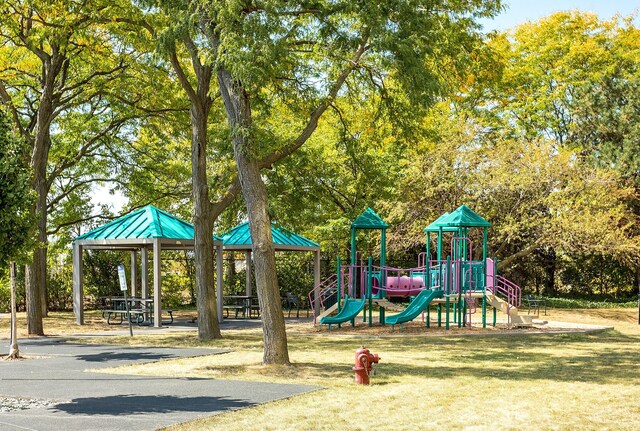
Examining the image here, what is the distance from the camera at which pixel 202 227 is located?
20.0 m

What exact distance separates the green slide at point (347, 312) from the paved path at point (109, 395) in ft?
24.0

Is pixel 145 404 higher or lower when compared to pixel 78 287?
lower

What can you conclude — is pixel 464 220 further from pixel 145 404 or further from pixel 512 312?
pixel 145 404

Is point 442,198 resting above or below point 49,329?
above

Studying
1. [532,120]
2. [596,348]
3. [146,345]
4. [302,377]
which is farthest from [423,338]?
[532,120]

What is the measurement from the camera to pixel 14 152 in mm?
12000

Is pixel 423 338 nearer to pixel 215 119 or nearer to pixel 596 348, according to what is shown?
pixel 596 348

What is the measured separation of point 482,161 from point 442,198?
2194 millimetres

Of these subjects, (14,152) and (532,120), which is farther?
(532,120)

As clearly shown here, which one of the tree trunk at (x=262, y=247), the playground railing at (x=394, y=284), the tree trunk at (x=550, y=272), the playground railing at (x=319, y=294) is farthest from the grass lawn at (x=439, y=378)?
the tree trunk at (x=550, y=272)

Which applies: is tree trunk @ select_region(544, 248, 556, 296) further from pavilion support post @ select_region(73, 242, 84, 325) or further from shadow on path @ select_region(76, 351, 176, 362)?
shadow on path @ select_region(76, 351, 176, 362)

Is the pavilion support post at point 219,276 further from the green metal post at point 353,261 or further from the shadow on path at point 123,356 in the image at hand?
the shadow on path at point 123,356

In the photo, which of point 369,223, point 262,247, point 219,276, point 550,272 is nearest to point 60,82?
point 219,276

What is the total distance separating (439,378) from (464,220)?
494 inches
